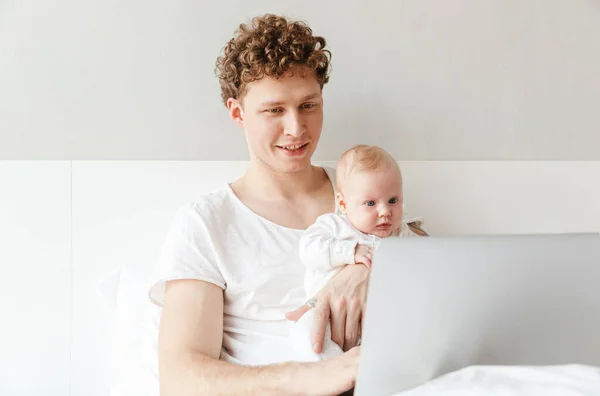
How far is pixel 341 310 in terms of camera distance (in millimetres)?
1500

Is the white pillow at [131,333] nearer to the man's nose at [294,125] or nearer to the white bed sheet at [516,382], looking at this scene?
the man's nose at [294,125]

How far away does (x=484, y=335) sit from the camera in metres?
1.04

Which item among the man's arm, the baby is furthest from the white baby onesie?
the man's arm

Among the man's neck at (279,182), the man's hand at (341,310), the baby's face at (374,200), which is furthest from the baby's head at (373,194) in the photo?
the man's neck at (279,182)

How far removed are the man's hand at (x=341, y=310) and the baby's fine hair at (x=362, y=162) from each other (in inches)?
9.2

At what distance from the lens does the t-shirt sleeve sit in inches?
65.5

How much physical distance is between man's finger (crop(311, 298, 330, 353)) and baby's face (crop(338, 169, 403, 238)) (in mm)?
209

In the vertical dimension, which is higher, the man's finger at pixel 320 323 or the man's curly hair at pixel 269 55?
the man's curly hair at pixel 269 55

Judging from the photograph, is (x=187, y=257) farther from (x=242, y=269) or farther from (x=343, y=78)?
(x=343, y=78)

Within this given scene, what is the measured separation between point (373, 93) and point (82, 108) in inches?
32.3

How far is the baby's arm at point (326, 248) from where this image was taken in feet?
5.23

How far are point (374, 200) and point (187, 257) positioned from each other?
44 cm

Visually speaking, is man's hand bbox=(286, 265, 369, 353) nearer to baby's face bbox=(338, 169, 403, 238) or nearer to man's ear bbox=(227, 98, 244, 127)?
baby's face bbox=(338, 169, 403, 238)

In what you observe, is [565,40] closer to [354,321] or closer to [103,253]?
[354,321]
